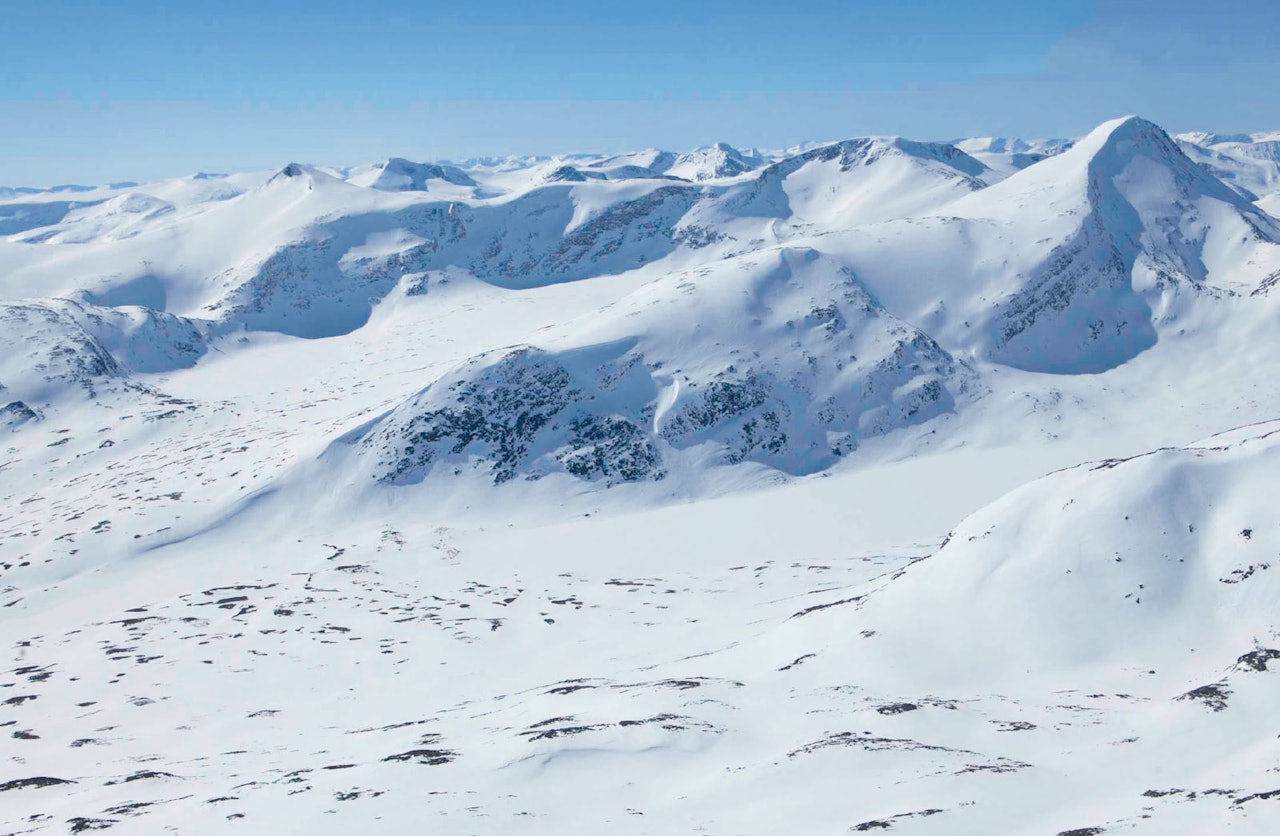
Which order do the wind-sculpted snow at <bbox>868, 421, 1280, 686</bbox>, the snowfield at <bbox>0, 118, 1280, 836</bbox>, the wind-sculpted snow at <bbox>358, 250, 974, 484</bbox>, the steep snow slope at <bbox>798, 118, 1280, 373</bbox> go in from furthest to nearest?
the steep snow slope at <bbox>798, 118, 1280, 373</bbox>
the wind-sculpted snow at <bbox>358, 250, 974, 484</bbox>
the wind-sculpted snow at <bbox>868, 421, 1280, 686</bbox>
the snowfield at <bbox>0, 118, 1280, 836</bbox>

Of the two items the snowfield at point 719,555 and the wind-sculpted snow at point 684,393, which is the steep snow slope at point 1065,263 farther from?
the wind-sculpted snow at point 684,393

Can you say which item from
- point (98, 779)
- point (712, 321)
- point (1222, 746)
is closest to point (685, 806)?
point (1222, 746)

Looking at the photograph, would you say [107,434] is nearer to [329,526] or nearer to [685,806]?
[329,526]

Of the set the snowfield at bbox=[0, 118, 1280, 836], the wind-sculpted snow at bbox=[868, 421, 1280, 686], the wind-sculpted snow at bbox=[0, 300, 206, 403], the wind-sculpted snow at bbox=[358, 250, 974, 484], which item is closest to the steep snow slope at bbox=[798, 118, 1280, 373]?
the snowfield at bbox=[0, 118, 1280, 836]

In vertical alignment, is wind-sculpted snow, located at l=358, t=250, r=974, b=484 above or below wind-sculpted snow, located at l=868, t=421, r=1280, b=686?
above

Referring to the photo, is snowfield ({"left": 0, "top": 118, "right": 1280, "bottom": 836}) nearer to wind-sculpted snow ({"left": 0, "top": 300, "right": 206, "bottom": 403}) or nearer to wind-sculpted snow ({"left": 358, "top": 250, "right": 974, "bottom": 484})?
wind-sculpted snow ({"left": 358, "top": 250, "right": 974, "bottom": 484})

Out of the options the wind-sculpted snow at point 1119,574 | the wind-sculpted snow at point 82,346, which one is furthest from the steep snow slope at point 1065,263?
the wind-sculpted snow at point 82,346

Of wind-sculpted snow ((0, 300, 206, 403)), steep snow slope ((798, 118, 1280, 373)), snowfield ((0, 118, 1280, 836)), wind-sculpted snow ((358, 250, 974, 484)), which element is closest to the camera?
snowfield ((0, 118, 1280, 836))

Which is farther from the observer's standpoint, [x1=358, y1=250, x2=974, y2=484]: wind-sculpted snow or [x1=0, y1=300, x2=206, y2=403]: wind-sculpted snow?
[x1=0, y1=300, x2=206, y2=403]: wind-sculpted snow
